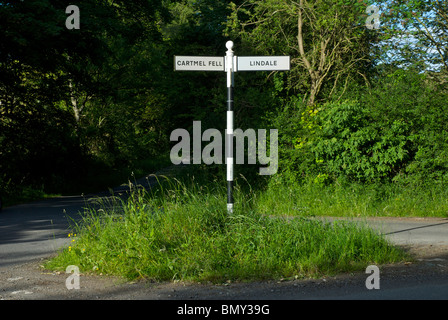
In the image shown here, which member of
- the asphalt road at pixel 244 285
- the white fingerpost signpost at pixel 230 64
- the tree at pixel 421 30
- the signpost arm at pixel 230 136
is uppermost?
the tree at pixel 421 30

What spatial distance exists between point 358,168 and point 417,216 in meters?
2.27

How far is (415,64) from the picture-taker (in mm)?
15859

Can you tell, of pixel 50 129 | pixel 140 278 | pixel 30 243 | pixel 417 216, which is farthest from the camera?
pixel 50 129

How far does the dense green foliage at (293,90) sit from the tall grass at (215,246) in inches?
262

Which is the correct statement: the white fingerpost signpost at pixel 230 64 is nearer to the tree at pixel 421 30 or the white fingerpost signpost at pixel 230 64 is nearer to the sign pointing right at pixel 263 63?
the sign pointing right at pixel 263 63

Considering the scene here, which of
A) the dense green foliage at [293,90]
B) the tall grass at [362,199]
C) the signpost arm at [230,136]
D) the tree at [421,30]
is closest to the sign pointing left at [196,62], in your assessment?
the signpost arm at [230,136]

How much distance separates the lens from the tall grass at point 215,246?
250 inches

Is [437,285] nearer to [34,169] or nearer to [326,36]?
[326,36]

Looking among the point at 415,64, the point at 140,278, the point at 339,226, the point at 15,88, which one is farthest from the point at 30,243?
the point at 415,64

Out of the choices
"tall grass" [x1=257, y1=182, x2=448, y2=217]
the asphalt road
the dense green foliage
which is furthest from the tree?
the asphalt road

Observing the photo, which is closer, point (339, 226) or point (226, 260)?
point (226, 260)

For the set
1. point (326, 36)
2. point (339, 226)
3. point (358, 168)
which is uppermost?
point (326, 36)

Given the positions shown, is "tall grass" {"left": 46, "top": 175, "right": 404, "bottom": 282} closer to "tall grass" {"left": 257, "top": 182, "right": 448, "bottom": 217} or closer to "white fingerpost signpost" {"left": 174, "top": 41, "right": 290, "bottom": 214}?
"white fingerpost signpost" {"left": 174, "top": 41, "right": 290, "bottom": 214}

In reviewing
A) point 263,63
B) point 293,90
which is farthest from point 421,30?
point 263,63
